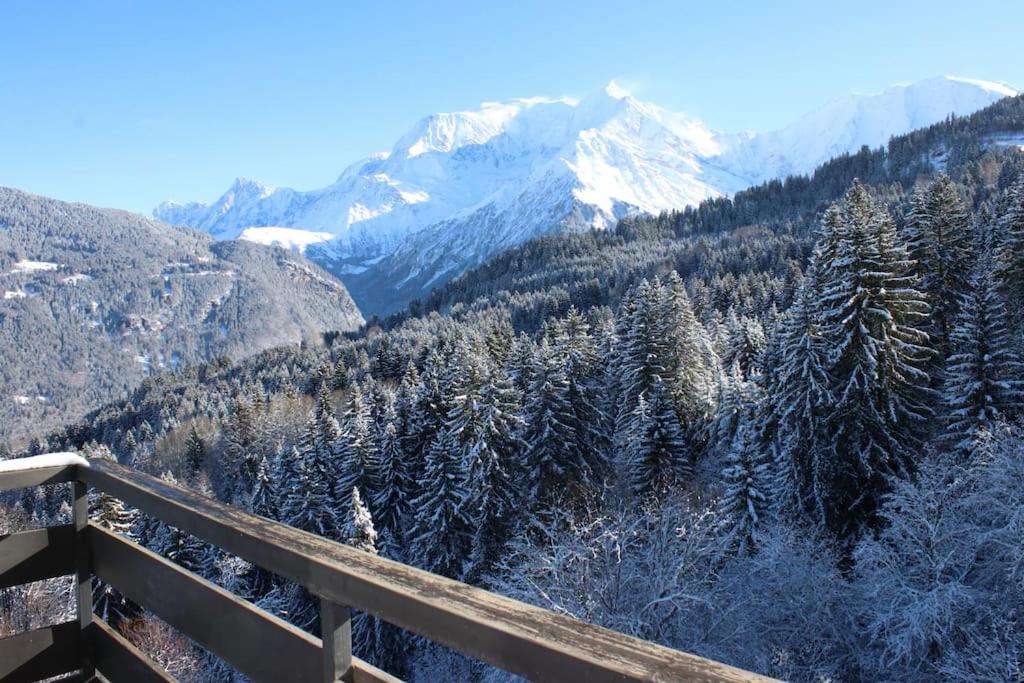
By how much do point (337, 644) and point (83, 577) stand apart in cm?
180

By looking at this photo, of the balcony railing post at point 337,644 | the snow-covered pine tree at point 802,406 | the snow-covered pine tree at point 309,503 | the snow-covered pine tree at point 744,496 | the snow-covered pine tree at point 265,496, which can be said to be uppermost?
the balcony railing post at point 337,644

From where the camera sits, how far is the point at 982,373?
20.9m

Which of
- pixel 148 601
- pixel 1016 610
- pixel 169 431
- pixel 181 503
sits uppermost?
pixel 181 503

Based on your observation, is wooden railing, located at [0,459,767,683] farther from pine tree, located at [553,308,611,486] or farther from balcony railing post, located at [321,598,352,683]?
pine tree, located at [553,308,611,486]

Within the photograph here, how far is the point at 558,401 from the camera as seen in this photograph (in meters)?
27.5

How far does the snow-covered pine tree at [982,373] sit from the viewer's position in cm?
2058

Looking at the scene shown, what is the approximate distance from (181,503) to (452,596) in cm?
130

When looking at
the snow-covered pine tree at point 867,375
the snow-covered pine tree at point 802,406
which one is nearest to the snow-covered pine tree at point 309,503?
the snow-covered pine tree at point 802,406

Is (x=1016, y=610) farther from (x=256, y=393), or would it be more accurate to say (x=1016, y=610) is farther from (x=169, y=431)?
(x=169, y=431)

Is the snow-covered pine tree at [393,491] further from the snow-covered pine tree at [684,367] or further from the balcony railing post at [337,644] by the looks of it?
the balcony railing post at [337,644]

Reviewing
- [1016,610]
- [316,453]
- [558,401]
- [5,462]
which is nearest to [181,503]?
[5,462]

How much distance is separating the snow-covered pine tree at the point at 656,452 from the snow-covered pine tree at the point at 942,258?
38.2 feet

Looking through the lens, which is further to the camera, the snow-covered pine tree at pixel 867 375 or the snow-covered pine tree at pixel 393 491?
the snow-covered pine tree at pixel 393 491

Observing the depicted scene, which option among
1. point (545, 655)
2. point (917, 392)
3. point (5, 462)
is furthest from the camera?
point (917, 392)
